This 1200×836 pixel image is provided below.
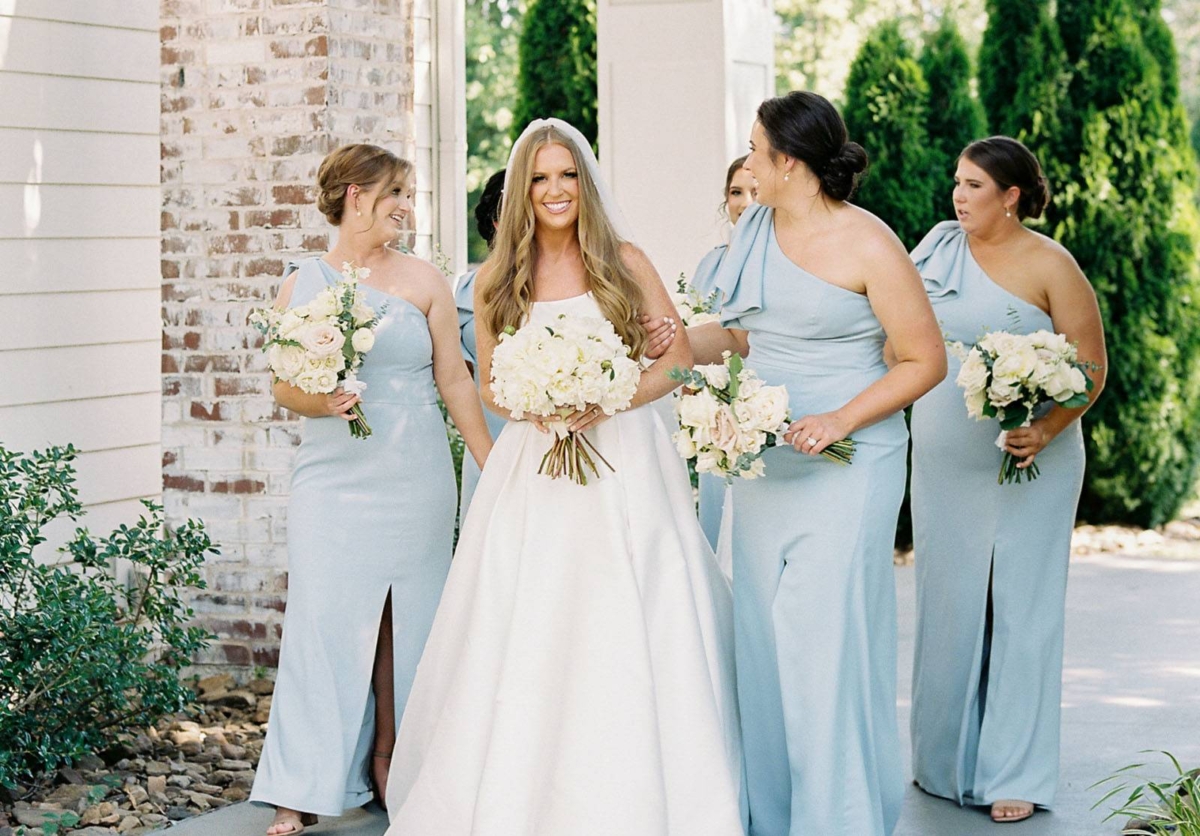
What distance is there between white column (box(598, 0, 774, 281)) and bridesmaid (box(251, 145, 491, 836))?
2.97 metres

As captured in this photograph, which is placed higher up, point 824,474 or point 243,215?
point 243,215

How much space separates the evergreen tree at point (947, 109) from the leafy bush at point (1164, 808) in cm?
613

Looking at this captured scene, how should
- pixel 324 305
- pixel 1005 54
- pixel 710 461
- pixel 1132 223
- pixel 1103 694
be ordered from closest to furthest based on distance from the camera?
pixel 710 461 → pixel 324 305 → pixel 1103 694 → pixel 1132 223 → pixel 1005 54

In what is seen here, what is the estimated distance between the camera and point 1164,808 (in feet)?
16.0

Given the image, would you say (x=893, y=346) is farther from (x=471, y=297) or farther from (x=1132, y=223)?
(x=1132, y=223)

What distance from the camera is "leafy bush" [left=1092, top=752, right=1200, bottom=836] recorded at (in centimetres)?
434

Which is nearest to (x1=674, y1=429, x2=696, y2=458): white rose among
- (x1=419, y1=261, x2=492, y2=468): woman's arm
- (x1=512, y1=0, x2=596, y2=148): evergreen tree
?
(x1=419, y1=261, x2=492, y2=468): woman's arm

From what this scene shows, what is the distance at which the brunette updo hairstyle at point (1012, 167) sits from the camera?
536 cm

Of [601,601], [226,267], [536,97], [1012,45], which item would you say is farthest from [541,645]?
[536,97]

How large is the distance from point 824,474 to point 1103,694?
3.04 m

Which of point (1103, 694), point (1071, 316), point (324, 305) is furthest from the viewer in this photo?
point (1103, 694)

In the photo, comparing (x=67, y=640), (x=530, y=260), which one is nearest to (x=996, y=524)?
(x=530, y=260)

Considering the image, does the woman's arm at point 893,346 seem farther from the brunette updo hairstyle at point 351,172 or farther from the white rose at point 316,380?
the brunette updo hairstyle at point 351,172

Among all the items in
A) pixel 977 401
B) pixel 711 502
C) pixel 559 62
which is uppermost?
pixel 559 62
